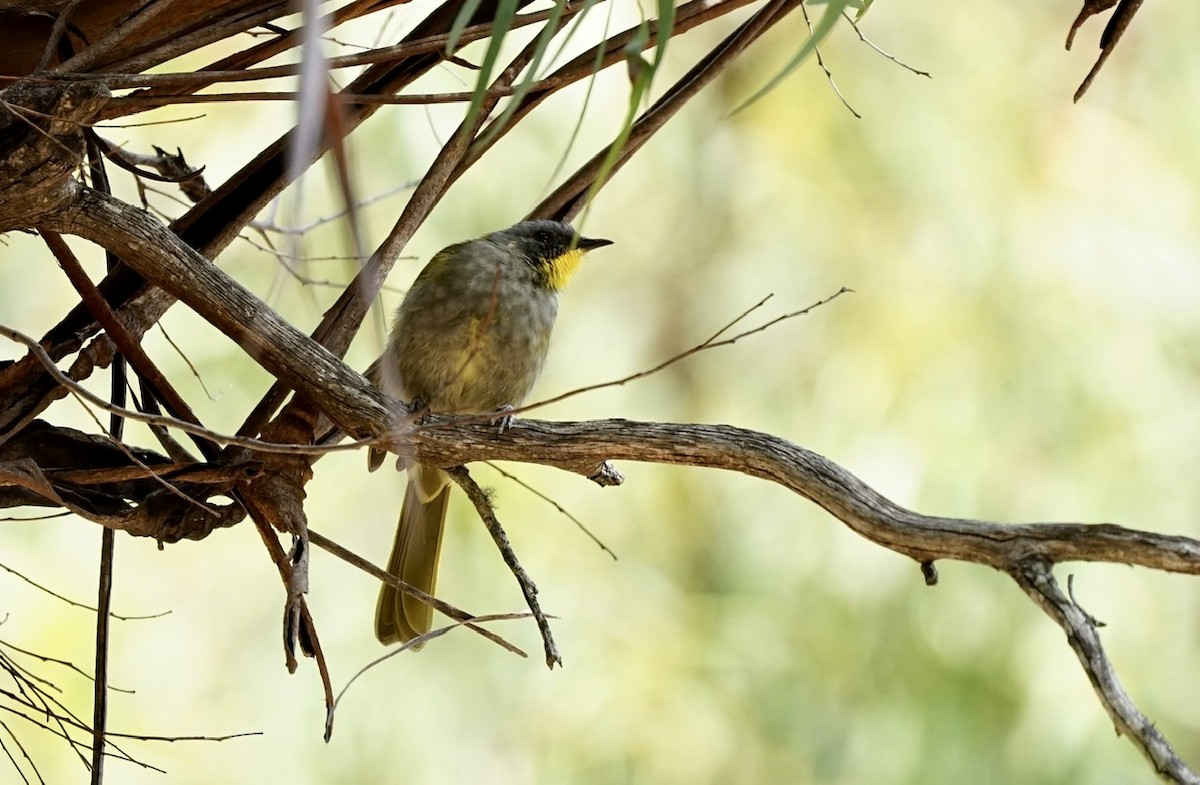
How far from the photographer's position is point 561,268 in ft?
9.03

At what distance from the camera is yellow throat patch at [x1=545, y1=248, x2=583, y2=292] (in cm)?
272

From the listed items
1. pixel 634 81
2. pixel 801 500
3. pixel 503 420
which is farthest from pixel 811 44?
pixel 801 500

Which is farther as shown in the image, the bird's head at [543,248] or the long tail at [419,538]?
the bird's head at [543,248]

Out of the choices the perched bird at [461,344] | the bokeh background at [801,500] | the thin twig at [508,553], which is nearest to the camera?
the thin twig at [508,553]

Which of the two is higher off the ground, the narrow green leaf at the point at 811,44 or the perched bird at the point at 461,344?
the perched bird at the point at 461,344

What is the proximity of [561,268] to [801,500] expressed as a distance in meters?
2.21

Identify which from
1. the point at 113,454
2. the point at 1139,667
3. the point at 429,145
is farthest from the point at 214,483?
the point at 1139,667

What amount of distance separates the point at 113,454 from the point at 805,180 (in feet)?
13.2

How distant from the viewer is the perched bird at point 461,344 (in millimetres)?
2502

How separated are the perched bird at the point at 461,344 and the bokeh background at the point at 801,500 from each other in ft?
4.57

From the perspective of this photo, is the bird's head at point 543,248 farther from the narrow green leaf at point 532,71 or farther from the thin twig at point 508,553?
the narrow green leaf at point 532,71

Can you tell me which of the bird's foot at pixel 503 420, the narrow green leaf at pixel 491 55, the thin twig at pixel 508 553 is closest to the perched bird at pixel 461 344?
the thin twig at pixel 508 553

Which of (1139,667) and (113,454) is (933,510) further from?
(113,454)

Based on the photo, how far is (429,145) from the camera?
14.1ft
